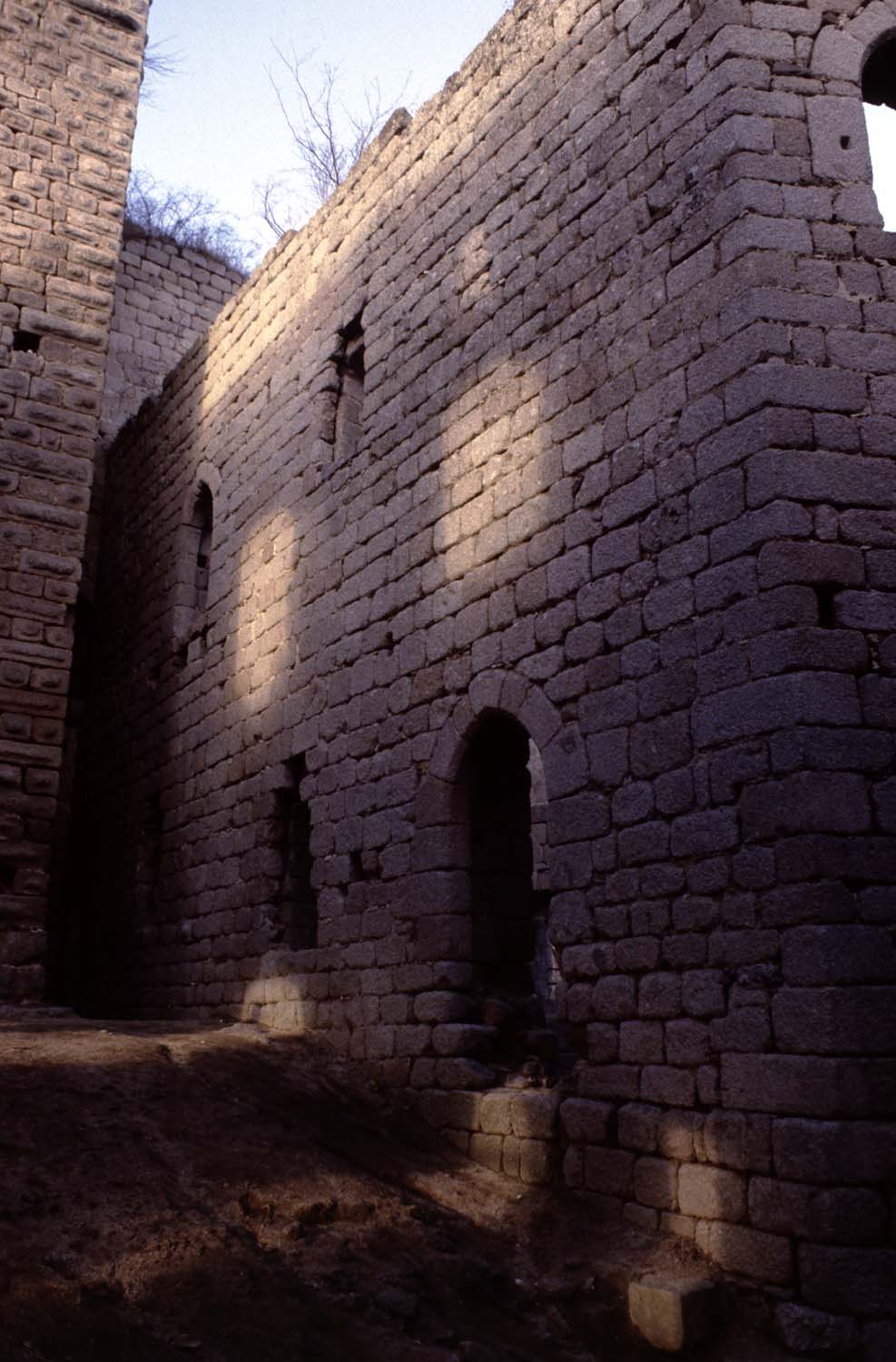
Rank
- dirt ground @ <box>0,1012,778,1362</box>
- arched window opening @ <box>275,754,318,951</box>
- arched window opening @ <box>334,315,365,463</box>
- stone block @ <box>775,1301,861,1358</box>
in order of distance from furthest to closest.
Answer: arched window opening @ <box>334,315,365,463</box> → arched window opening @ <box>275,754,318,951</box> → stone block @ <box>775,1301,861,1358</box> → dirt ground @ <box>0,1012,778,1362</box>

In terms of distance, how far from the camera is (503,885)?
6309 millimetres

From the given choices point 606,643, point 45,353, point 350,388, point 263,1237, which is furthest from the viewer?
point 45,353

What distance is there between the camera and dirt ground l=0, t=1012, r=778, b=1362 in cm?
362

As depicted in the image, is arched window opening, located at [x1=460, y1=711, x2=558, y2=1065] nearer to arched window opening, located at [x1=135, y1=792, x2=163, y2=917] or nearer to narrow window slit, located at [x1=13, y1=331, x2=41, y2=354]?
arched window opening, located at [x1=135, y1=792, x2=163, y2=917]

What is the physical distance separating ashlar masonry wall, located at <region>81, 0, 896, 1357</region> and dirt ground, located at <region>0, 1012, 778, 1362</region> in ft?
1.05

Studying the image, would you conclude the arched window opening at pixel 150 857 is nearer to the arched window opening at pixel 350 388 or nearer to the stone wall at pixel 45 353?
the stone wall at pixel 45 353

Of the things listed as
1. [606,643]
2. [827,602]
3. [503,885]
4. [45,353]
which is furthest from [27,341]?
[827,602]

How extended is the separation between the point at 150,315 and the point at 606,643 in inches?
390

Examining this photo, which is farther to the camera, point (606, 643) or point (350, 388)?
point (350, 388)

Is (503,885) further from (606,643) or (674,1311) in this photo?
(674,1311)

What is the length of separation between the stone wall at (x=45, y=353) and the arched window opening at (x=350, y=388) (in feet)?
7.29

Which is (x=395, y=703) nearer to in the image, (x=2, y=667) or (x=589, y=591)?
(x=589, y=591)

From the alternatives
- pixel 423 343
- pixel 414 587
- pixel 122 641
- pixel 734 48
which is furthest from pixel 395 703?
pixel 122 641

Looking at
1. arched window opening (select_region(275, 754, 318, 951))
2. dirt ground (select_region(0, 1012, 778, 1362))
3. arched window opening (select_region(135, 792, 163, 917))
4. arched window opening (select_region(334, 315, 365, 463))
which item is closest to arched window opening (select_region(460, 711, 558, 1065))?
dirt ground (select_region(0, 1012, 778, 1362))
